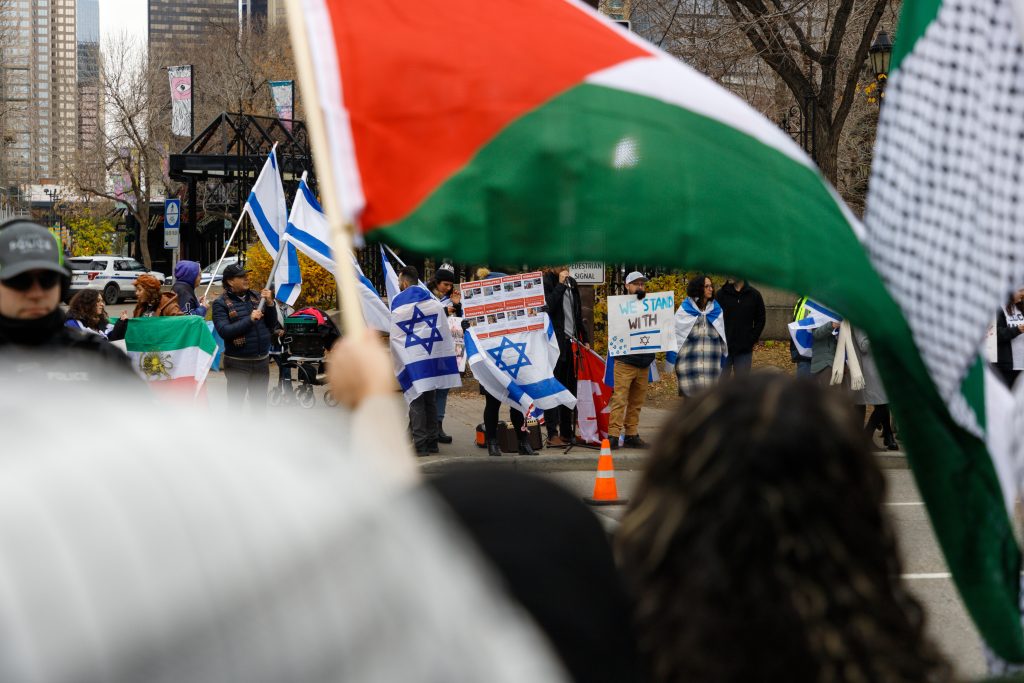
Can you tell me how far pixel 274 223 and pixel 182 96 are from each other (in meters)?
31.2

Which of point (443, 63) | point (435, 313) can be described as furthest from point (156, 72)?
point (443, 63)

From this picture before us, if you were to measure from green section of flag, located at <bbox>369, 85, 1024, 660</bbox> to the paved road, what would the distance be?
1.36 m

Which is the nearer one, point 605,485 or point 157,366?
point 605,485

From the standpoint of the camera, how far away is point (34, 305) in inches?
150

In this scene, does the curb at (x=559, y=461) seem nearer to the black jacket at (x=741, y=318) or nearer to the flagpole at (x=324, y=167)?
the black jacket at (x=741, y=318)

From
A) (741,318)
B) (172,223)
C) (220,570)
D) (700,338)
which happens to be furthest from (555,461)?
(172,223)

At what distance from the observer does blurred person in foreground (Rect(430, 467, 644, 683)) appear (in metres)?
1.56

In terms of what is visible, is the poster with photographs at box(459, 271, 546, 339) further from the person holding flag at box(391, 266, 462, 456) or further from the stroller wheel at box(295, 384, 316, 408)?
the stroller wheel at box(295, 384, 316, 408)

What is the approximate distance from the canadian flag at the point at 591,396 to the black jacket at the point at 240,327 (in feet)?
10.7

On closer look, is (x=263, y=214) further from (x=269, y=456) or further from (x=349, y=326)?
(x=269, y=456)

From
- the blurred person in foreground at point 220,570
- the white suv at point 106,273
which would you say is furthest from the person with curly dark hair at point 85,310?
the white suv at point 106,273

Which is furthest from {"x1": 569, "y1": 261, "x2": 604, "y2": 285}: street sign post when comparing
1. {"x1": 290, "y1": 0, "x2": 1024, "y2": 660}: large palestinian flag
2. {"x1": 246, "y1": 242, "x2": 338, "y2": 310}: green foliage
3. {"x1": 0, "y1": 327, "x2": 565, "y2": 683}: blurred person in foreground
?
Answer: {"x1": 0, "y1": 327, "x2": 565, "y2": 683}: blurred person in foreground

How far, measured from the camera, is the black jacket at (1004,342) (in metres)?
12.7

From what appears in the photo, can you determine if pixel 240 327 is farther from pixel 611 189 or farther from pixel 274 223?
pixel 611 189
